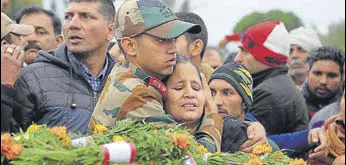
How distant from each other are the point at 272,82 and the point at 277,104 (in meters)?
0.24

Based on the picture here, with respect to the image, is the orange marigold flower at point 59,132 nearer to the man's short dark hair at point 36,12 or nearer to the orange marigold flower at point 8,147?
the orange marigold flower at point 8,147

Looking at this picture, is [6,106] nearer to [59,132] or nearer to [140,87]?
[59,132]

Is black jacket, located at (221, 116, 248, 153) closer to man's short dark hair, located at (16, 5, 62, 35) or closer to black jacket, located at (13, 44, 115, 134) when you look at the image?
black jacket, located at (13, 44, 115, 134)

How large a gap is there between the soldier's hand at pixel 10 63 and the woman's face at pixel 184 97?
2.95 ft

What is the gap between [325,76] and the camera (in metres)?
9.17

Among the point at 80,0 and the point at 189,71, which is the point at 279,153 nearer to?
the point at 189,71

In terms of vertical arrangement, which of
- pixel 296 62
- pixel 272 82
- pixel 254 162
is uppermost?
pixel 254 162

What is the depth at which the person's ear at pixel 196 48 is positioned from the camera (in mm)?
6699

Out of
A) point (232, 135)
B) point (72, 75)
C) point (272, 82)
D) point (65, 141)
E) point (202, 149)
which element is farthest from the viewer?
point (272, 82)

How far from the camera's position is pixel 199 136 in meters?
5.12

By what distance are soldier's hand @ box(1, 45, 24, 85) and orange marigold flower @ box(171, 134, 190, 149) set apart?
1.07 m

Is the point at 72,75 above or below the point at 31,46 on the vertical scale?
above

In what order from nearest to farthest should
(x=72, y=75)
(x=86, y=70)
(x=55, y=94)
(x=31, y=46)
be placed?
(x=55, y=94) < (x=72, y=75) < (x=86, y=70) < (x=31, y=46)

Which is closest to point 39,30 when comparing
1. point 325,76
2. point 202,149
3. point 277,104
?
point 277,104
